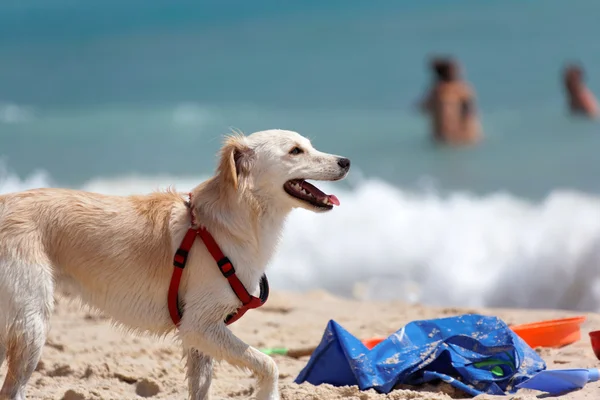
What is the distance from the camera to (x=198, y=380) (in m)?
4.76

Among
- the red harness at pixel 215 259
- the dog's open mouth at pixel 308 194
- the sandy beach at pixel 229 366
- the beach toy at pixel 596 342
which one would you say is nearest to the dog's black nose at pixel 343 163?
the dog's open mouth at pixel 308 194

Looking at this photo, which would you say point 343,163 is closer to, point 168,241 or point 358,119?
Answer: point 168,241

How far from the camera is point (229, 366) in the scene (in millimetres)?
5895

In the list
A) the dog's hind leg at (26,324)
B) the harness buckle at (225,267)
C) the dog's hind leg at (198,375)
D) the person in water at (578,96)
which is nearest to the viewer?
the dog's hind leg at (26,324)

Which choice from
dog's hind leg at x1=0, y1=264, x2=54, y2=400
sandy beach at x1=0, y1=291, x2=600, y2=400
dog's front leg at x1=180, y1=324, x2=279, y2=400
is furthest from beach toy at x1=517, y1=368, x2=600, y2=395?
dog's hind leg at x1=0, y1=264, x2=54, y2=400

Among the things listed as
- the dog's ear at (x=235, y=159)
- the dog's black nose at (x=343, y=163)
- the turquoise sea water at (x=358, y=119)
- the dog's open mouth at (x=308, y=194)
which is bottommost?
the dog's open mouth at (x=308, y=194)

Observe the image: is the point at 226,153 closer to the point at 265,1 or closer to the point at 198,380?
the point at 198,380

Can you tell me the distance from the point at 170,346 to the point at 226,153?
2.24m

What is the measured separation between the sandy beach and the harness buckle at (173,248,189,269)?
2.19 ft

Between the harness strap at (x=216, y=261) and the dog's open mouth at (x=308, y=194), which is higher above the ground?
the dog's open mouth at (x=308, y=194)

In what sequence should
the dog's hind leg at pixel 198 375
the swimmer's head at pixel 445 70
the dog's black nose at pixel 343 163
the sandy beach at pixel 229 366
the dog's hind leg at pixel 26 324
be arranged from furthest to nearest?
the swimmer's head at pixel 445 70 → the sandy beach at pixel 229 366 → the dog's hind leg at pixel 198 375 → the dog's black nose at pixel 343 163 → the dog's hind leg at pixel 26 324

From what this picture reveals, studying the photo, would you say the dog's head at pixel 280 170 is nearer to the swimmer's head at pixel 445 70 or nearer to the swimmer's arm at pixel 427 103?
the swimmer's head at pixel 445 70

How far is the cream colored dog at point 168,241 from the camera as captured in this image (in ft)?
14.3

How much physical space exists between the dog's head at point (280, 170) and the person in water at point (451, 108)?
13.5m
